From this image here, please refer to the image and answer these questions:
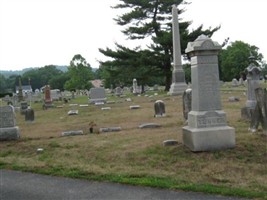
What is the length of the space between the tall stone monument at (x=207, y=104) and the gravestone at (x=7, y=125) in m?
5.61

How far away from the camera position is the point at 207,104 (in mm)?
7773

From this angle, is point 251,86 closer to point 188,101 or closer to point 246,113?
point 246,113

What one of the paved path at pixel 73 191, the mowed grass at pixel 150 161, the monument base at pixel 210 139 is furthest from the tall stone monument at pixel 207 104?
the paved path at pixel 73 191

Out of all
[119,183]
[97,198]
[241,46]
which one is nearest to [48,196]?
[97,198]

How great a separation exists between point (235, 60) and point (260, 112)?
7047 cm

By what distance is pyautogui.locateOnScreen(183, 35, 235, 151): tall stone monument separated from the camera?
7.55 metres

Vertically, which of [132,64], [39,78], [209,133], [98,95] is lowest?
[209,133]

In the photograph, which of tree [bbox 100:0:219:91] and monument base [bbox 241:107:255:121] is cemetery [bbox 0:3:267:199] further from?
tree [bbox 100:0:219:91]

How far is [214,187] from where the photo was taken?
5.29 meters

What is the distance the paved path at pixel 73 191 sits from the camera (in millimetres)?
5082

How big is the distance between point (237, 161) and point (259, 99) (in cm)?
258

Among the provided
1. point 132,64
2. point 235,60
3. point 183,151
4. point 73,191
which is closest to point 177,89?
point 132,64

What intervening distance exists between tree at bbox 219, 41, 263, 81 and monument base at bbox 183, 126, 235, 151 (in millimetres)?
68632

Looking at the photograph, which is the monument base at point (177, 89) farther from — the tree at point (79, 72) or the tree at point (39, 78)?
the tree at point (39, 78)
